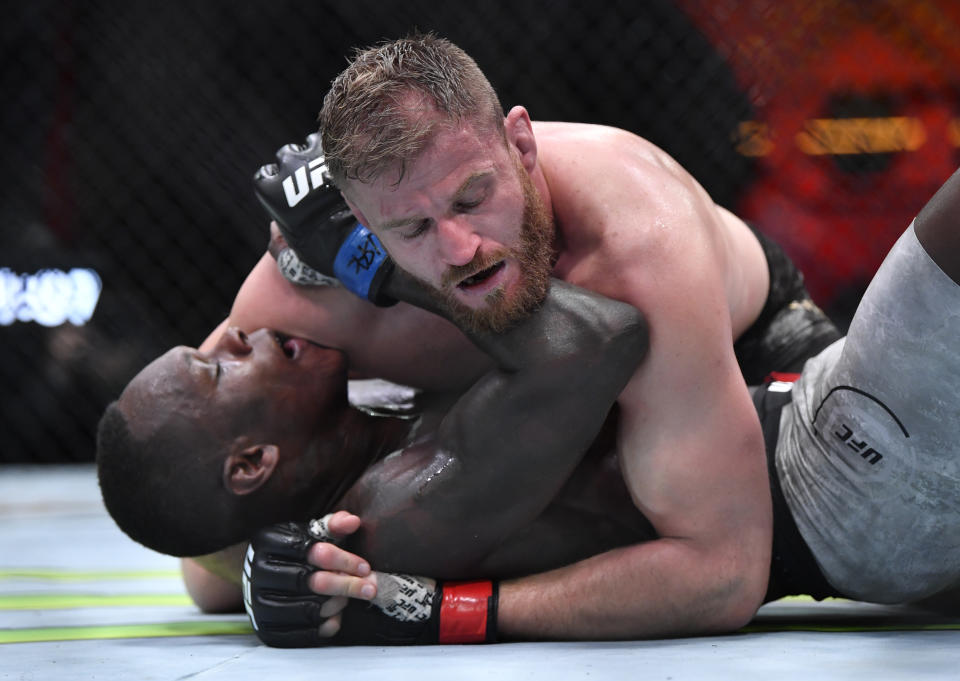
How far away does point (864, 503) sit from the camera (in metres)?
1.41

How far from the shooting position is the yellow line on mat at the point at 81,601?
6.28 ft

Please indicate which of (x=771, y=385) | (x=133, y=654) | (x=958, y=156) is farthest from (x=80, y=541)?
(x=958, y=156)

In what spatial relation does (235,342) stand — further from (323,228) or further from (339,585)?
(339,585)

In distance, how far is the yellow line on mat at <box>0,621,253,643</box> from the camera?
157cm

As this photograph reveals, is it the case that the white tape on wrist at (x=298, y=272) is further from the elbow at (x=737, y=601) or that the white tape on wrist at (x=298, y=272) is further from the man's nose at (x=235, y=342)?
the elbow at (x=737, y=601)

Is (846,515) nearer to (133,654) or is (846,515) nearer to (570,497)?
(570,497)

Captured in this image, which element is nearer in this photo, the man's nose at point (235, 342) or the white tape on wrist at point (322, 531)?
the white tape on wrist at point (322, 531)

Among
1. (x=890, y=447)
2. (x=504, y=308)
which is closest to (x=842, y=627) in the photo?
(x=890, y=447)

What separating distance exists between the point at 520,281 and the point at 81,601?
3.78 ft

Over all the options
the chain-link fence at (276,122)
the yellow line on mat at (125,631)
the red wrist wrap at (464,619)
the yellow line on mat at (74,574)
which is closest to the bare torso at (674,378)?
the red wrist wrap at (464,619)

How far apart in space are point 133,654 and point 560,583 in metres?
0.57

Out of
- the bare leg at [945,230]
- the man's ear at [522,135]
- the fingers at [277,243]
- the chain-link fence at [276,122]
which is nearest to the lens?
the bare leg at [945,230]

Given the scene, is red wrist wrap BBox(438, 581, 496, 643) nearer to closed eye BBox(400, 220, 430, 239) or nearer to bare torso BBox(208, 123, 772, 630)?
bare torso BBox(208, 123, 772, 630)

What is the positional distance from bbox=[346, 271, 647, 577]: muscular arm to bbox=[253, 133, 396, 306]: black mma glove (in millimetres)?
113
